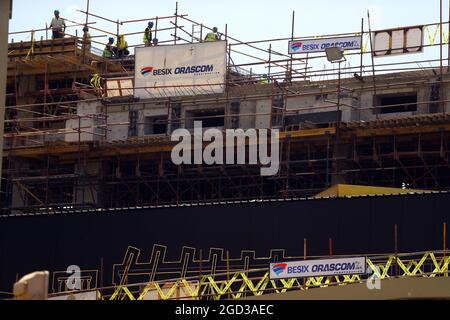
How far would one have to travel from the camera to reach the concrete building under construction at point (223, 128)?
4625 centimetres

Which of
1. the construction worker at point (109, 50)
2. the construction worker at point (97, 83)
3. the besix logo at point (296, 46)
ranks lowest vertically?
the construction worker at point (97, 83)

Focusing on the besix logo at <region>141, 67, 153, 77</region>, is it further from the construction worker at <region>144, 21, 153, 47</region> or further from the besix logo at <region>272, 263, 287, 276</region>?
the besix logo at <region>272, 263, 287, 276</region>

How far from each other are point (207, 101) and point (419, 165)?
951 cm

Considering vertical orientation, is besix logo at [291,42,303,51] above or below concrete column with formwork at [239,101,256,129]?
above

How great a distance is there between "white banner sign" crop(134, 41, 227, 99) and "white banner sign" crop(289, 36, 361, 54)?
291 cm

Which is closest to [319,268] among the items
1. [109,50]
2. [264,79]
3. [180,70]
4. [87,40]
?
[264,79]

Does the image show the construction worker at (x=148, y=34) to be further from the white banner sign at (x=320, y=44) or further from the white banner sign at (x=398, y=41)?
the white banner sign at (x=398, y=41)

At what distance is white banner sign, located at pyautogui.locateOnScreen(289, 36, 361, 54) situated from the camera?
159 ft

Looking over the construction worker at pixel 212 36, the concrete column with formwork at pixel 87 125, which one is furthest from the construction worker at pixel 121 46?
the concrete column with formwork at pixel 87 125

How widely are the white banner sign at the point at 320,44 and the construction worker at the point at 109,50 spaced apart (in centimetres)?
1162

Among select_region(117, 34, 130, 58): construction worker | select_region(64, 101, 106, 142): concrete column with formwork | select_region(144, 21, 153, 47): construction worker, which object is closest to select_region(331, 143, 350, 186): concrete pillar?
select_region(64, 101, 106, 142): concrete column with formwork

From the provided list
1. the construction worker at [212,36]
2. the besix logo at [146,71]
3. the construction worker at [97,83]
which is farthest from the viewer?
the construction worker at [212,36]

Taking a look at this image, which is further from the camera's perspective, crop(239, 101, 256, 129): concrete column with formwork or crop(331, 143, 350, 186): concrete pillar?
crop(239, 101, 256, 129): concrete column with formwork

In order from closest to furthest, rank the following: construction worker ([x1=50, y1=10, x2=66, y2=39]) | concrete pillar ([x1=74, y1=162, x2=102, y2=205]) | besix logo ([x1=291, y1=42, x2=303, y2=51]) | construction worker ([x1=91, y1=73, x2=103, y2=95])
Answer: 1. besix logo ([x1=291, y1=42, x2=303, y2=51])
2. concrete pillar ([x1=74, y1=162, x2=102, y2=205])
3. construction worker ([x1=91, y1=73, x2=103, y2=95])
4. construction worker ([x1=50, y1=10, x2=66, y2=39])
